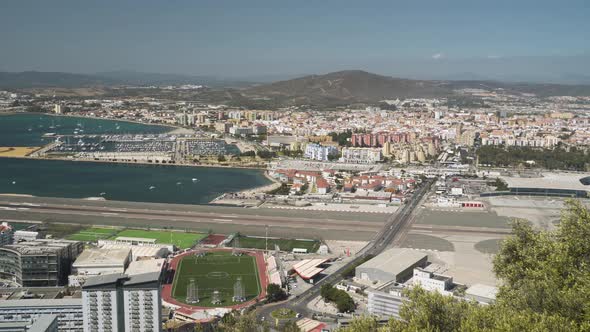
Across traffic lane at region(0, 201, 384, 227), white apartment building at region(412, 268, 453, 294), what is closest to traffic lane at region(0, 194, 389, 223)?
traffic lane at region(0, 201, 384, 227)

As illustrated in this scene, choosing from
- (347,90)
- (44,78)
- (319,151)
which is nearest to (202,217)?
Result: (319,151)

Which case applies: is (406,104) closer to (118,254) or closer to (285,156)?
(285,156)

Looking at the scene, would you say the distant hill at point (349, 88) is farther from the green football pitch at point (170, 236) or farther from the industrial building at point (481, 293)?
the industrial building at point (481, 293)

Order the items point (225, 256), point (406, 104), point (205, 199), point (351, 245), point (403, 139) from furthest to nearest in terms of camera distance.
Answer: point (406, 104) → point (403, 139) → point (205, 199) → point (351, 245) → point (225, 256)

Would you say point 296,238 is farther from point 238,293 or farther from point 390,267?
point 238,293

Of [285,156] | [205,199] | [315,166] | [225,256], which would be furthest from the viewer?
[285,156]

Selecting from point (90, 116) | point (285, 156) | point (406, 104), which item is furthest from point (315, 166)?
point (406, 104)

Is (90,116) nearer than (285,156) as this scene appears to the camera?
No
